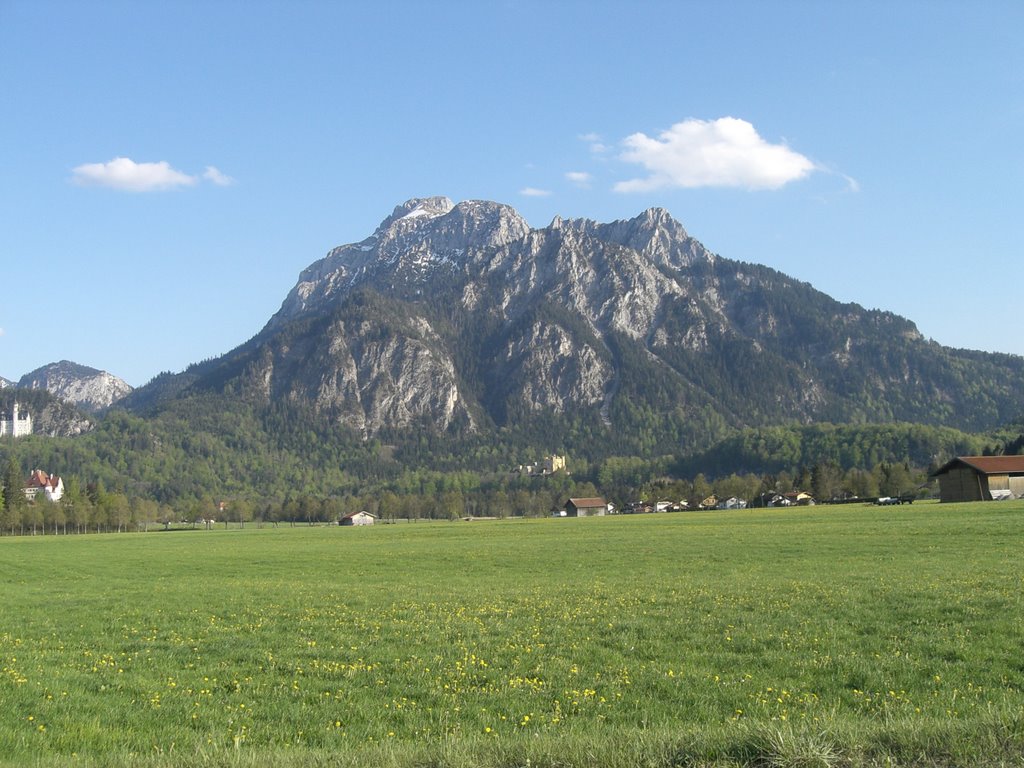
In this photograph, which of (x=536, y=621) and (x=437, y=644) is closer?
(x=437, y=644)

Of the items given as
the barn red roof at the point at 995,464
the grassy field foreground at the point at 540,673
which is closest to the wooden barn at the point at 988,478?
the barn red roof at the point at 995,464

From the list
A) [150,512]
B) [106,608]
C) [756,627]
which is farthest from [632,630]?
[150,512]

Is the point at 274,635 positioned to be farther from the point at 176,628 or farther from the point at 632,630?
the point at 632,630

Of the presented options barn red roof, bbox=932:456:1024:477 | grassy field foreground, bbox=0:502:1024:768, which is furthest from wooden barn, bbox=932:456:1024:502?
grassy field foreground, bbox=0:502:1024:768

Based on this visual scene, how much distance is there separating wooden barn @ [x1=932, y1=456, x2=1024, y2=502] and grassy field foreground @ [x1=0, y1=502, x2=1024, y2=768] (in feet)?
281

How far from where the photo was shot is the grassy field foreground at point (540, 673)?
8.65m

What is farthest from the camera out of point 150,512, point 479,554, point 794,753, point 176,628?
point 150,512

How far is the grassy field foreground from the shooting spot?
8.65 meters

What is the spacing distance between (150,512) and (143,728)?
201 meters

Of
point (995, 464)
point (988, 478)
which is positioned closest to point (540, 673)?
point (988, 478)

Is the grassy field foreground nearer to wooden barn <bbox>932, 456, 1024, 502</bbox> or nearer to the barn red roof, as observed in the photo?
the barn red roof

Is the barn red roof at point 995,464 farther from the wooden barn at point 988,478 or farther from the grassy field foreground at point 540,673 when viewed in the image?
the grassy field foreground at point 540,673

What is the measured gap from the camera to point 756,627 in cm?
1817

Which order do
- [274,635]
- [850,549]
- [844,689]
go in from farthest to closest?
[850,549] < [274,635] < [844,689]
